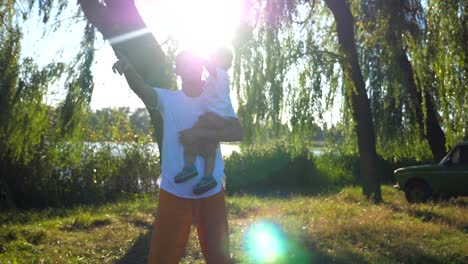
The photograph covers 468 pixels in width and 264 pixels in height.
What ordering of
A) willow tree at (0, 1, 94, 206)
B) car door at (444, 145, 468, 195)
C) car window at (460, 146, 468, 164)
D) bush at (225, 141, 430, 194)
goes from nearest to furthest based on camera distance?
1. willow tree at (0, 1, 94, 206)
2. car window at (460, 146, 468, 164)
3. car door at (444, 145, 468, 195)
4. bush at (225, 141, 430, 194)

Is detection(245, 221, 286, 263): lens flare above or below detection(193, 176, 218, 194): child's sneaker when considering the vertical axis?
below

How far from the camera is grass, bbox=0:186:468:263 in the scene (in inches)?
251

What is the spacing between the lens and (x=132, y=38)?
7004mm

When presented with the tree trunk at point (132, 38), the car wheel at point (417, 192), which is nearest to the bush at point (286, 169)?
the car wheel at point (417, 192)

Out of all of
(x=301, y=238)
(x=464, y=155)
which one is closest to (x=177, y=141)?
(x=301, y=238)

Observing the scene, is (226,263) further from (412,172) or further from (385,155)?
(385,155)

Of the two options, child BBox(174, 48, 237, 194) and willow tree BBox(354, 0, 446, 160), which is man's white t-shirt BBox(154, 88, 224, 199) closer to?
child BBox(174, 48, 237, 194)

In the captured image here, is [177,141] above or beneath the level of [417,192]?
above

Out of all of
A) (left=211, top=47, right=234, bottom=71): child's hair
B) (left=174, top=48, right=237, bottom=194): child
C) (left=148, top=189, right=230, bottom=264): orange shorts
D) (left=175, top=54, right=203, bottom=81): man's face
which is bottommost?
(left=148, top=189, right=230, bottom=264): orange shorts

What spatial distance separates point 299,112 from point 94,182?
281 inches

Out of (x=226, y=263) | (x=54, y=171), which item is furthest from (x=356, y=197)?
(x=226, y=263)

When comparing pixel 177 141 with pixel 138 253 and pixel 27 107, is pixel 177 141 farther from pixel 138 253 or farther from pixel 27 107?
pixel 27 107

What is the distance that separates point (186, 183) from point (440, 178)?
1205 centimetres

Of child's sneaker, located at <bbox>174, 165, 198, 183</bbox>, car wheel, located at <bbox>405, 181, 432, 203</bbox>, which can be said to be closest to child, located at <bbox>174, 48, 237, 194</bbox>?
child's sneaker, located at <bbox>174, 165, 198, 183</bbox>
